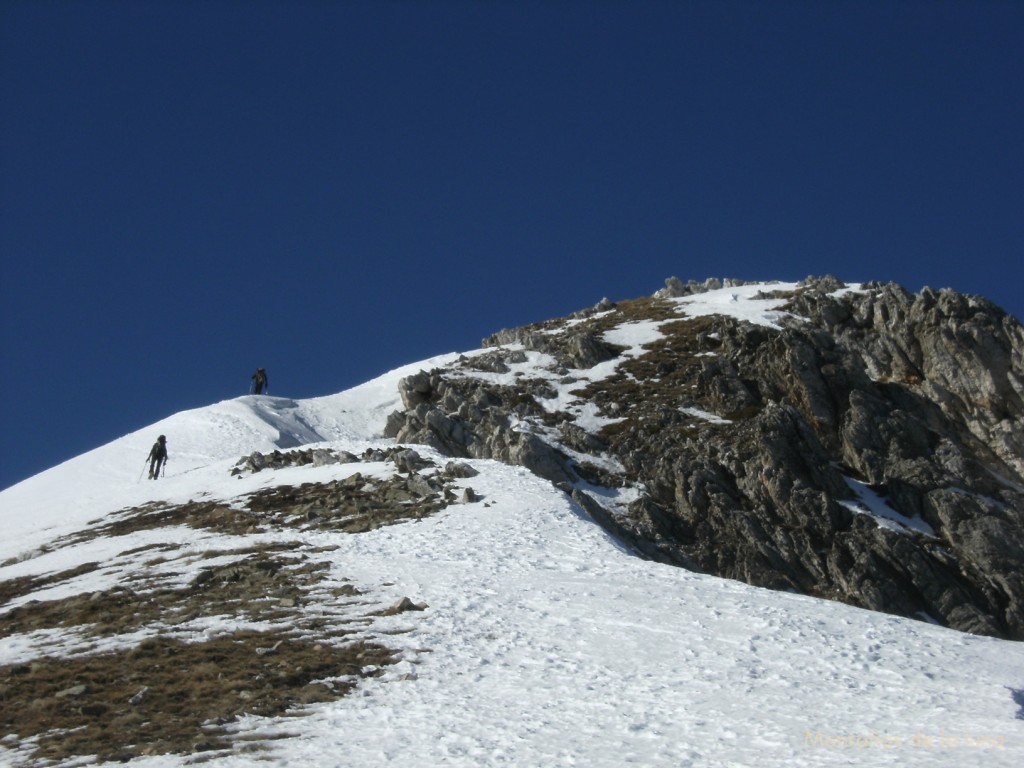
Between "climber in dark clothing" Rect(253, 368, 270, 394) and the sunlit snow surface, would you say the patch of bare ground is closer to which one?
the sunlit snow surface

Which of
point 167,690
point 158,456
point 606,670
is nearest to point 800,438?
point 606,670

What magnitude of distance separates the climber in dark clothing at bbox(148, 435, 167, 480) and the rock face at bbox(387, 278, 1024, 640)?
1266 cm

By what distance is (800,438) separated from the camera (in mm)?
45375

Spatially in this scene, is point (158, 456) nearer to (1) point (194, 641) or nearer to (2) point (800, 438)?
(1) point (194, 641)

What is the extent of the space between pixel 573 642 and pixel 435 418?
3103 cm

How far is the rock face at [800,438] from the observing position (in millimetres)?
38812

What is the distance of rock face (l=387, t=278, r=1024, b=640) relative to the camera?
38.8 m

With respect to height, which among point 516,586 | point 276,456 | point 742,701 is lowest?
point 742,701

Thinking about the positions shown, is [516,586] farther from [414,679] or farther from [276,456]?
[276,456]

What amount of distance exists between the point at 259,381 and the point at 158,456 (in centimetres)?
2024

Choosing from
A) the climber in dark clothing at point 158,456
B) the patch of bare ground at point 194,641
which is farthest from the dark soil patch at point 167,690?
the climber in dark clothing at point 158,456

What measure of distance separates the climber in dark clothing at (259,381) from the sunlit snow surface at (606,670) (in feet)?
128

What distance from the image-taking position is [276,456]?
153 feet

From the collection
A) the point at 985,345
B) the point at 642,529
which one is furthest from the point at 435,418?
the point at 985,345
